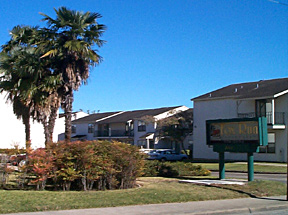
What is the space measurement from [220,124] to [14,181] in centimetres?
1010

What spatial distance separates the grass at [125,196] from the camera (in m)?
11.7

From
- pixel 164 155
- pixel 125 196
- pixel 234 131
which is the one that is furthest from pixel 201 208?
pixel 164 155

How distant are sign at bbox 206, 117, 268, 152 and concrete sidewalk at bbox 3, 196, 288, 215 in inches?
163

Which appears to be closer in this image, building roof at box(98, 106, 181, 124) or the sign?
the sign

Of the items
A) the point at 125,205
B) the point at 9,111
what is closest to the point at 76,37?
the point at 125,205

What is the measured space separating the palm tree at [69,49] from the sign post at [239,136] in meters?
8.56

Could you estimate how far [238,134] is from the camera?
19.1 m

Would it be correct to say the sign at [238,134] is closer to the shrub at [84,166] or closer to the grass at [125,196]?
the grass at [125,196]

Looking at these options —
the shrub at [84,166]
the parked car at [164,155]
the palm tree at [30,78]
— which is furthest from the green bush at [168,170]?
the parked car at [164,155]

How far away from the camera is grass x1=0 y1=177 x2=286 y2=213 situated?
1174cm

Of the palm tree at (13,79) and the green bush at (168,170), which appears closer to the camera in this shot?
the green bush at (168,170)

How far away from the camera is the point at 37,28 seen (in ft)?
89.6

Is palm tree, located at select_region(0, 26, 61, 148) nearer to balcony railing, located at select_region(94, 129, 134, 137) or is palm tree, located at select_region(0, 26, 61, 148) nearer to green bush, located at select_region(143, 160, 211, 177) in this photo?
green bush, located at select_region(143, 160, 211, 177)

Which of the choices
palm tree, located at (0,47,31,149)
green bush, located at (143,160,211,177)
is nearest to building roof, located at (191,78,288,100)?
green bush, located at (143,160,211,177)
